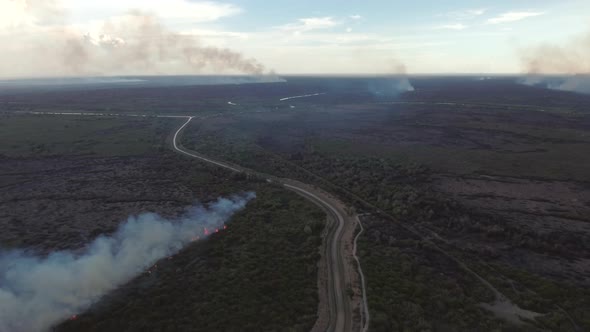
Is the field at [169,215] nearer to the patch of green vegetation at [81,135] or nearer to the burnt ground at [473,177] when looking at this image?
the patch of green vegetation at [81,135]

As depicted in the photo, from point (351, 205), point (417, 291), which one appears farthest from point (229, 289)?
point (351, 205)

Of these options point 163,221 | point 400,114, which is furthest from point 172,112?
point 163,221

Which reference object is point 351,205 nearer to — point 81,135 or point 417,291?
point 417,291

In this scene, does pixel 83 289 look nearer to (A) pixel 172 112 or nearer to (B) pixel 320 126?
(B) pixel 320 126

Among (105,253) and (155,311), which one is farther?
(105,253)

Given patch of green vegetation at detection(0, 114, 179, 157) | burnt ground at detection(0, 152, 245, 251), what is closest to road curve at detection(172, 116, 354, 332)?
burnt ground at detection(0, 152, 245, 251)
